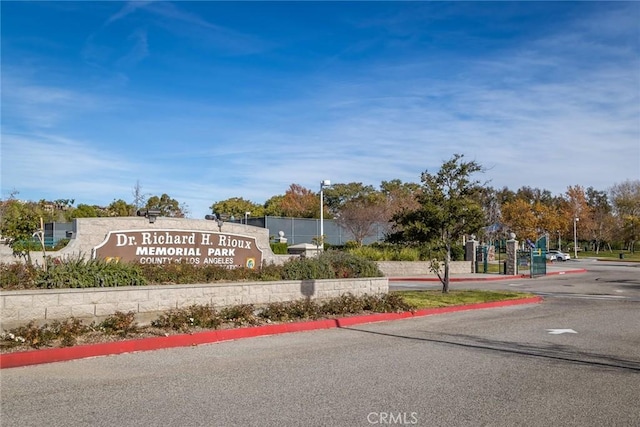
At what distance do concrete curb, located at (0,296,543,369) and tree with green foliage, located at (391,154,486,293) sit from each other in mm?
3894

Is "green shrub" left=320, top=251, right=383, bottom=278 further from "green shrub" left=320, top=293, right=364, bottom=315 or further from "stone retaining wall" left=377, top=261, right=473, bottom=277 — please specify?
"stone retaining wall" left=377, top=261, right=473, bottom=277

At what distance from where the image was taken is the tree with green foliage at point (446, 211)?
18266 millimetres

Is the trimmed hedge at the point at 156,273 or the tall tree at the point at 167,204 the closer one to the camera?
the trimmed hedge at the point at 156,273

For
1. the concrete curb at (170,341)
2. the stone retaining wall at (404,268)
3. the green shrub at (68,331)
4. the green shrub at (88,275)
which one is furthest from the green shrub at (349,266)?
the stone retaining wall at (404,268)

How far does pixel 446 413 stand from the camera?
251 inches

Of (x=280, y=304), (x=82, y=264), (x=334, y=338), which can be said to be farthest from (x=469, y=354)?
(x=82, y=264)

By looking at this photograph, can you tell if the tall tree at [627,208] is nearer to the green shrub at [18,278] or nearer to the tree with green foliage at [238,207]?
the tree with green foliage at [238,207]

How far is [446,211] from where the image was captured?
60.0ft

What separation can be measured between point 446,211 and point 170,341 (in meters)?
10.7

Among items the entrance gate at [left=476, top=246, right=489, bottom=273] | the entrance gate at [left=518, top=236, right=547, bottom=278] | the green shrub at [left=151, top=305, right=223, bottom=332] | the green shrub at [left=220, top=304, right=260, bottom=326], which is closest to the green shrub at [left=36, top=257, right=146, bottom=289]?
the green shrub at [left=151, top=305, right=223, bottom=332]

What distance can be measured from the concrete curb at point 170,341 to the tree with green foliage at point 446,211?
3894 mm

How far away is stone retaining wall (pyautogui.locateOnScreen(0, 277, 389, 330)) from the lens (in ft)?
35.1

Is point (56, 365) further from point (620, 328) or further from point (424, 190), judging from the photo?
point (424, 190)

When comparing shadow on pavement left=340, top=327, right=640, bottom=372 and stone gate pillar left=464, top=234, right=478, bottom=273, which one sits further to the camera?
stone gate pillar left=464, top=234, right=478, bottom=273
